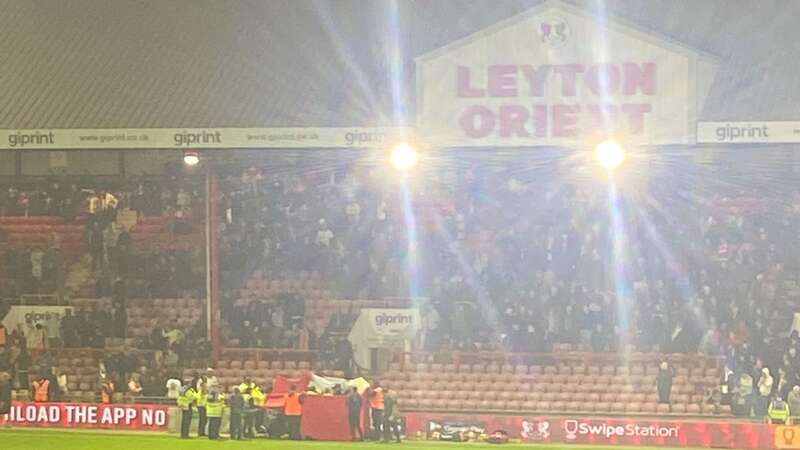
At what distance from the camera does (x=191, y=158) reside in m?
18.2

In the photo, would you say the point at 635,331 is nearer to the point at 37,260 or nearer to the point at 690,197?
the point at 690,197

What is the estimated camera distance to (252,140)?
17172 mm

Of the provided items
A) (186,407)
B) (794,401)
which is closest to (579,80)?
(794,401)

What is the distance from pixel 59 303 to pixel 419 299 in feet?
18.7

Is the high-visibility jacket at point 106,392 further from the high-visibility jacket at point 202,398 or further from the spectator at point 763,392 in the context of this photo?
the spectator at point 763,392

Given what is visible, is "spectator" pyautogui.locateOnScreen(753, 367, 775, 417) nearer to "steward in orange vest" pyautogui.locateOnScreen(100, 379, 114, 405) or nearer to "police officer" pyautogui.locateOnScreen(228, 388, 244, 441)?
"police officer" pyautogui.locateOnScreen(228, 388, 244, 441)

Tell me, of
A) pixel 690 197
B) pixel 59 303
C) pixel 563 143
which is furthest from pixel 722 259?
pixel 59 303

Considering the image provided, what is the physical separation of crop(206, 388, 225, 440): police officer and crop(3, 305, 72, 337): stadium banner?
3850mm

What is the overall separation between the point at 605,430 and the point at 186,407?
555 cm

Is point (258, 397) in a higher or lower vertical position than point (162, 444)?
higher

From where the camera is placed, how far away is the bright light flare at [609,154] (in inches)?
640

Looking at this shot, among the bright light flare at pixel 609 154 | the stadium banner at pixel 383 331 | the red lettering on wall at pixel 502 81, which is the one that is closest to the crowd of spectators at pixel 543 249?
the stadium banner at pixel 383 331

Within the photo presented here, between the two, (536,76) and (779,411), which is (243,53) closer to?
(536,76)

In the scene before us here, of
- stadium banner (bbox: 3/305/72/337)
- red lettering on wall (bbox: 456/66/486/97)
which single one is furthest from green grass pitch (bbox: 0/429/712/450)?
red lettering on wall (bbox: 456/66/486/97)
